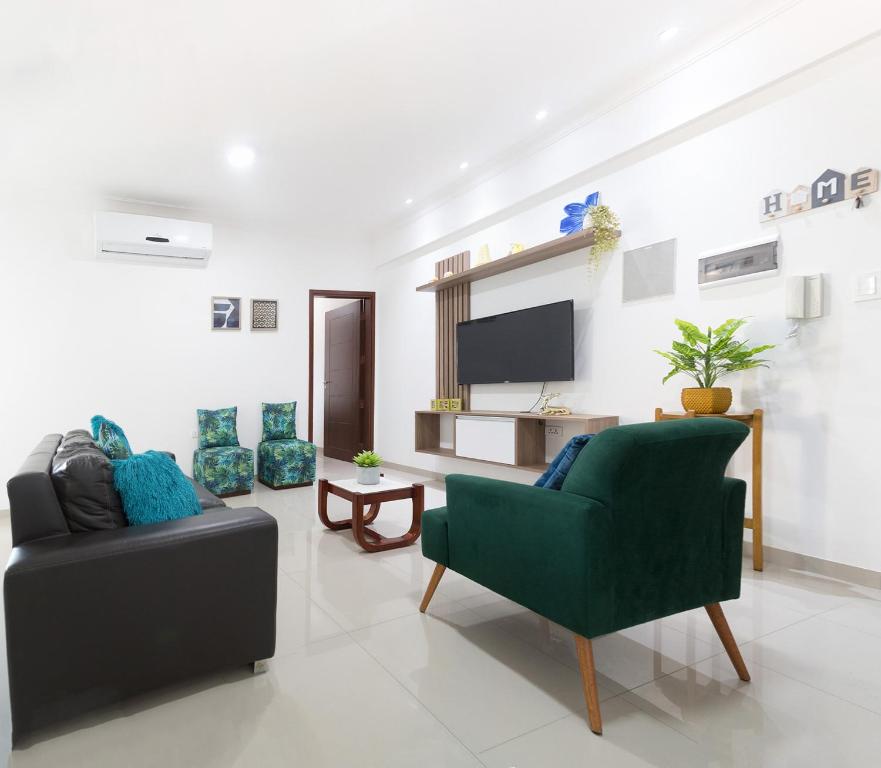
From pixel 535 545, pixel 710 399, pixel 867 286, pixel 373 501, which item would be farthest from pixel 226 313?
pixel 867 286

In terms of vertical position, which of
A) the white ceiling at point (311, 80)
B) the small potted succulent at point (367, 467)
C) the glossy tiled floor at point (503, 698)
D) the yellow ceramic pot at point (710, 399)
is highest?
the white ceiling at point (311, 80)

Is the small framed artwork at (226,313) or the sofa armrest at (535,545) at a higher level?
the small framed artwork at (226,313)

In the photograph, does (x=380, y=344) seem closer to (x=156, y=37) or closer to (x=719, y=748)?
(x=156, y=37)

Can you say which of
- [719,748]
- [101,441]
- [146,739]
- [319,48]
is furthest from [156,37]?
[719,748]

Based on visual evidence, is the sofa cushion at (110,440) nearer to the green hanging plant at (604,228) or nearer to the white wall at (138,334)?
the green hanging plant at (604,228)

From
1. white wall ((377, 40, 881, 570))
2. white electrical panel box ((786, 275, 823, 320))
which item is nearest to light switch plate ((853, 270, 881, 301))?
white wall ((377, 40, 881, 570))

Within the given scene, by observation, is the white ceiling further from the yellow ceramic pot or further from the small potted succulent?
the small potted succulent

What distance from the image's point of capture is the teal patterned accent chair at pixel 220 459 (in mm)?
5270

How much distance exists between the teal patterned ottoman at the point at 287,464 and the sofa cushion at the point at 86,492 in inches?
149

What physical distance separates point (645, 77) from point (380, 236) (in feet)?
13.2

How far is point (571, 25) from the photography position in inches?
122

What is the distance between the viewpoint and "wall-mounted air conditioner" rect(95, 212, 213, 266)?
5.28 metres

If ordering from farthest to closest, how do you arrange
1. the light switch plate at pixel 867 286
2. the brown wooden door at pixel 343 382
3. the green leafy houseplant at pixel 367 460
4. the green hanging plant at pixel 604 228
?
the brown wooden door at pixel 343 382
the green hanging plant at pixel 604 228
the green leafy houseplant at pixel 367 460
the light switch plate at pixel 867 286

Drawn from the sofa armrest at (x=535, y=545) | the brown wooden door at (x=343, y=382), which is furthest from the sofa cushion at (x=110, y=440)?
the brown wooden door at (x=343, y=382)
